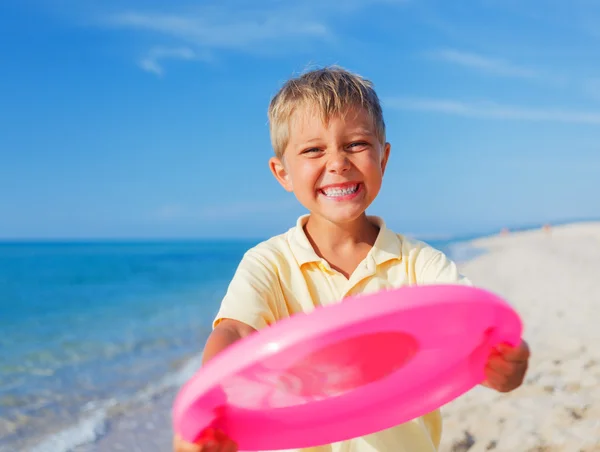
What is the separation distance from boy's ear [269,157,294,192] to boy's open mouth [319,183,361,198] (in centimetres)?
22

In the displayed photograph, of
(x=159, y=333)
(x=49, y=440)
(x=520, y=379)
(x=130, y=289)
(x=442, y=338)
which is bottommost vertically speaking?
(x=49, y=440)

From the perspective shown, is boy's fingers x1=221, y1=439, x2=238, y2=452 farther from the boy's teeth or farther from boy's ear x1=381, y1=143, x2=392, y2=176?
boy's ear x1=381, y1=143, x2=392, y2=176

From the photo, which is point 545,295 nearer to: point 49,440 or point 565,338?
point 565,338

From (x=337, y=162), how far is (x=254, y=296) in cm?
54

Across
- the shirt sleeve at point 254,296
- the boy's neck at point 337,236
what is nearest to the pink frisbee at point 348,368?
the shirt sleeve at point 254,296

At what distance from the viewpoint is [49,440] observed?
4383mm

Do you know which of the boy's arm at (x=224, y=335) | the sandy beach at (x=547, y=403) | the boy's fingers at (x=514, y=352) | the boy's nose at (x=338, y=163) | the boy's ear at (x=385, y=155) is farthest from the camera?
the sandy beach at (x=547, y=403)

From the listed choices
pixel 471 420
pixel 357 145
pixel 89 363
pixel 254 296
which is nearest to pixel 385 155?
pixel 357 145

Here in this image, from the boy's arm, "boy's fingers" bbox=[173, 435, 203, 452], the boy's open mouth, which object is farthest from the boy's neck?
"boy's fingers" bbox=[173, 435, 203, 452]

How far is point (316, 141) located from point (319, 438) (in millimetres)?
996

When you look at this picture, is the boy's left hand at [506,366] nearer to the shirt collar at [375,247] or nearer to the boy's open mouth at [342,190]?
the shirt collar at [375,247]

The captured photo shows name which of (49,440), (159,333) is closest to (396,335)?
(49,440)

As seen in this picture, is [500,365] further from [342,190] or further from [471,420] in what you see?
[471,420]

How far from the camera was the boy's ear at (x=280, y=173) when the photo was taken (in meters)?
2.48
